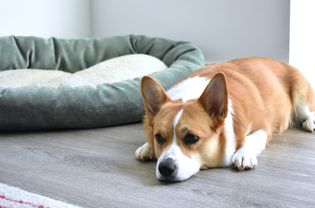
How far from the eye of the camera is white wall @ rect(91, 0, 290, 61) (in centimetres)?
328

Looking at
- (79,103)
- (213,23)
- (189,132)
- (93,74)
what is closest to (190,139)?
(189,132)

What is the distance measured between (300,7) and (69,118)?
5.54 ft

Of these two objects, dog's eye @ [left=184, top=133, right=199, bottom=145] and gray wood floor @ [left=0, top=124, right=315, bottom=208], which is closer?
gray wood floor @ [left=0, top=124, right=315, bottom=208]

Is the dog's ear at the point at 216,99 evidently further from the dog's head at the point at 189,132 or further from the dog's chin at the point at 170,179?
the dog's chin at the point at 170,179

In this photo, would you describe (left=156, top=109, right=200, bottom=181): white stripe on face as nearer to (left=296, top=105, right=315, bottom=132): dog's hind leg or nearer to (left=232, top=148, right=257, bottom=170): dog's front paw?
(left=232, top=148, right=257, bottom=170): dog's front paw

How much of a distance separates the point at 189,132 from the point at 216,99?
0.58 ft

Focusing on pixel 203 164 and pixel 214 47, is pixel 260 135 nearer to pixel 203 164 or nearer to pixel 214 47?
pixel 203 164

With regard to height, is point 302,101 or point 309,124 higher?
point 302,101

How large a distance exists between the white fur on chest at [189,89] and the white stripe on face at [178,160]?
0.21 meters

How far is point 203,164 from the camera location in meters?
1.89

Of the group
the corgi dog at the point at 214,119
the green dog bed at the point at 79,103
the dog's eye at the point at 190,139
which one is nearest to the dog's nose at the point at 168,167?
the corgi dog at the point at 214,119

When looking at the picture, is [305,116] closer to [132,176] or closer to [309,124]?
[309,124]

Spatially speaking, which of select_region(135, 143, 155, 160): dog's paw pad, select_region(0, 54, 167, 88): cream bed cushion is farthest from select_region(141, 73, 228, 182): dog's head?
select_region(0, 54, 167, 88): cream bed cushion

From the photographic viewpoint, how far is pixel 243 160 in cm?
192
